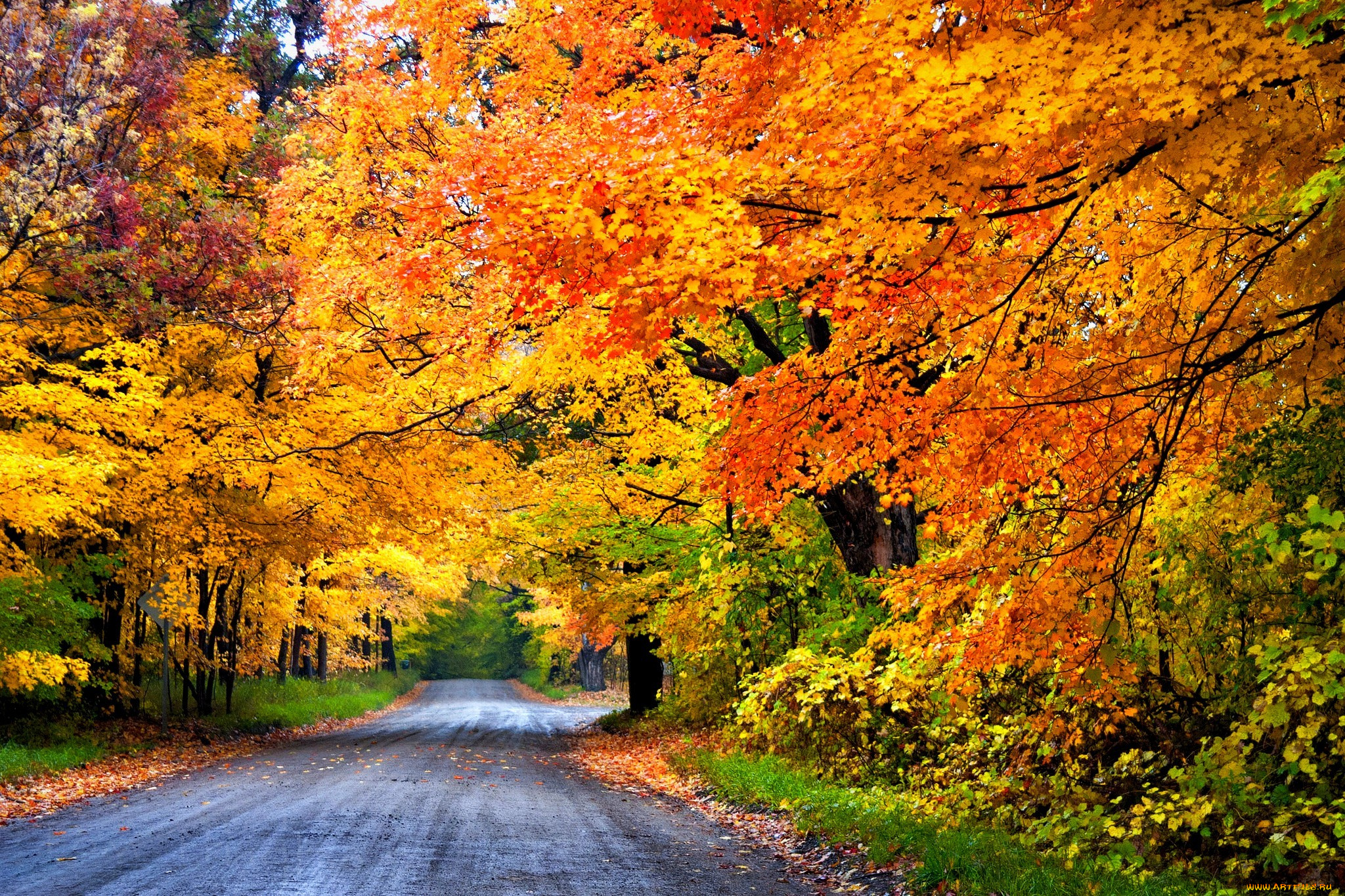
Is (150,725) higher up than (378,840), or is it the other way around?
(150,725)

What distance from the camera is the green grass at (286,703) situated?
21.3 metres

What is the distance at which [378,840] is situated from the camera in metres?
8.03

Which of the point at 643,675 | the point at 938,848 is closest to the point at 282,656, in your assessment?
the point at 643,675

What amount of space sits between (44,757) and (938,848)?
1262cm

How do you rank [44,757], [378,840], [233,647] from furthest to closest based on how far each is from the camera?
1. [233,647]
2. [44,757]
3. [378,840]

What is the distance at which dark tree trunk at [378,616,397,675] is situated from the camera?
5222 cm

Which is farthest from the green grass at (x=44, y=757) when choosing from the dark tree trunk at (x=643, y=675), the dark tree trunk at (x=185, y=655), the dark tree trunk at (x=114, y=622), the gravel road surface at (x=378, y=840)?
the dark tree trunk at (x=643, y=675)

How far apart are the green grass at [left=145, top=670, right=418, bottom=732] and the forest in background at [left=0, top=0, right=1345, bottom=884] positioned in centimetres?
242

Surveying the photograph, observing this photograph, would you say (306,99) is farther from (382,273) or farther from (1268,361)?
(1268,361)

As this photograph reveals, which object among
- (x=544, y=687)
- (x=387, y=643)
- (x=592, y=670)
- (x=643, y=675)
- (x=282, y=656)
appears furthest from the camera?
(x=544, y=687)

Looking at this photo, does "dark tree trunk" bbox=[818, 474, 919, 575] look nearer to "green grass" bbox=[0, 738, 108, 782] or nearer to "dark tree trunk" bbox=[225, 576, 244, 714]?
"green grass" bbox=[0, 738, 108, 782]

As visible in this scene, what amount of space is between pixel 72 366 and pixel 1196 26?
1438 cm

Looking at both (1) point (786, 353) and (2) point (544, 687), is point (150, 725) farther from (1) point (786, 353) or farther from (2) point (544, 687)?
(2) point (544, 687)

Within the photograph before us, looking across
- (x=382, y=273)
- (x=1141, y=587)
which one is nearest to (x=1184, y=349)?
(x=1141, y=587)
